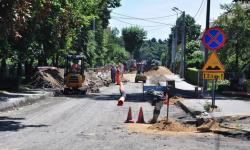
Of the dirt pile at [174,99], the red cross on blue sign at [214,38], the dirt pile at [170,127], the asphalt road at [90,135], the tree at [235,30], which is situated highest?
the tree at [235,30]

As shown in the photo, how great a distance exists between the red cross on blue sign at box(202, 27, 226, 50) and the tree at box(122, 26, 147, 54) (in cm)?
11287

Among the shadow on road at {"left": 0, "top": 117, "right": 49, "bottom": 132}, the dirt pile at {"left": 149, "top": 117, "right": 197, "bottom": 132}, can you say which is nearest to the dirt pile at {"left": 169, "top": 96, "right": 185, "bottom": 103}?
the dirt pile at {"left": 149, "top": 117, "right": 197, "bottom": 132}

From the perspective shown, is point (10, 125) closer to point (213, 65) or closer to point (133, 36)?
point (213, 65)

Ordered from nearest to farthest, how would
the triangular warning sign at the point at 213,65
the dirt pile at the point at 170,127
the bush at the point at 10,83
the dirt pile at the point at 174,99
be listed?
1. the dirt pile at the point at 170,127
2. the triangular warning sign at the point at 213,65
3. the dirt pile at the point at 174,99
4. the bush at the point at 10,83

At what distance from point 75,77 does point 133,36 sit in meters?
104

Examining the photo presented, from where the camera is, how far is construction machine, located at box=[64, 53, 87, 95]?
78.3 feet

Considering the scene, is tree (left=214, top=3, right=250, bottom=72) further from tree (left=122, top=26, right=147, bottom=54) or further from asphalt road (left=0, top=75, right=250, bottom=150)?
tree (left=122, top=26, right=147, bottom=54)

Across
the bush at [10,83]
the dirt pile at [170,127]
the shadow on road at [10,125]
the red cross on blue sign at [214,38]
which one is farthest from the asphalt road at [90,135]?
the bush at [10,83]

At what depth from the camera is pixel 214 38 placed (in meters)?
13.8

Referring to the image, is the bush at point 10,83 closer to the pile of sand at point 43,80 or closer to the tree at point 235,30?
the pile of sand at point 43,80

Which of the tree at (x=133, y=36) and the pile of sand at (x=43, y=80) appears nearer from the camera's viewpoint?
the pile of sand at (x=43, y=80)

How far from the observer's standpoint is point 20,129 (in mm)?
10570

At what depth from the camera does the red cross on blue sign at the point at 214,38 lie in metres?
13.7

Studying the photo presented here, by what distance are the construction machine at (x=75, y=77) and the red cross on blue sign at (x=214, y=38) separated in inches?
454
